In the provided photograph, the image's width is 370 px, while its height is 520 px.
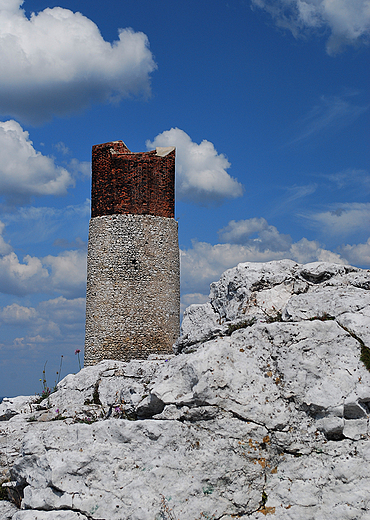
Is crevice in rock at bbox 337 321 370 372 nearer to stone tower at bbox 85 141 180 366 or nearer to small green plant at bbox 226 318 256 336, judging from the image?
small green plant at bbox 226 318 256 336

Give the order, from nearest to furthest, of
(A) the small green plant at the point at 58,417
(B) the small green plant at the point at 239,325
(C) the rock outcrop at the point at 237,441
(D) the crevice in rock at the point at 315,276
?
(C) the rock outcrop at the point at 237,441
(B) the small green plant at the point at 239,325
(D) the crevice in rock at the point at 315,276
(A) the small green plant at the point at 58,417

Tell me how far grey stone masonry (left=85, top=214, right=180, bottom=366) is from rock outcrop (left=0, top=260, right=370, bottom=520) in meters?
7.48

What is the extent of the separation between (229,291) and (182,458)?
4172 mm

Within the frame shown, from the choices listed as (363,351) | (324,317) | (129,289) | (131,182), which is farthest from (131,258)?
(363,351)

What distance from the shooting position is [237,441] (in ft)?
24.1

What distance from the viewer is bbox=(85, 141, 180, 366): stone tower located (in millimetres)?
16328

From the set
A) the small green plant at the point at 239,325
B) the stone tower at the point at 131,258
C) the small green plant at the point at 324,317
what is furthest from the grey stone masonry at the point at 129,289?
the small green plant at the point at 324,317

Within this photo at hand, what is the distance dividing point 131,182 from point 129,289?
4.02 m

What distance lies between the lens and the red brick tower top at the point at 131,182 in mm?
16984

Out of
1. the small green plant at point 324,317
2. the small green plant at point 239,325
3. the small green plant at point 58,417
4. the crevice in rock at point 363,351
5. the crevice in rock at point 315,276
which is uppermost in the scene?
the crevice in rock at point 315,276

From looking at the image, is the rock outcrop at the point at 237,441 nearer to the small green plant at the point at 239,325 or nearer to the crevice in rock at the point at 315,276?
the small green plant at the point at 239,325

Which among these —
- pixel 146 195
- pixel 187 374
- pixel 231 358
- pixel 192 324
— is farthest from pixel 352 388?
pixel 146 195

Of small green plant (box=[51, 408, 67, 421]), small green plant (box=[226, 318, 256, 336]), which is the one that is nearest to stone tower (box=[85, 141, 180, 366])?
small green plant (box=[51, 408, 67, 421])

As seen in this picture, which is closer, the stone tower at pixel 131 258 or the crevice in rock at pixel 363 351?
the crevice in rock at pixel 363 351
